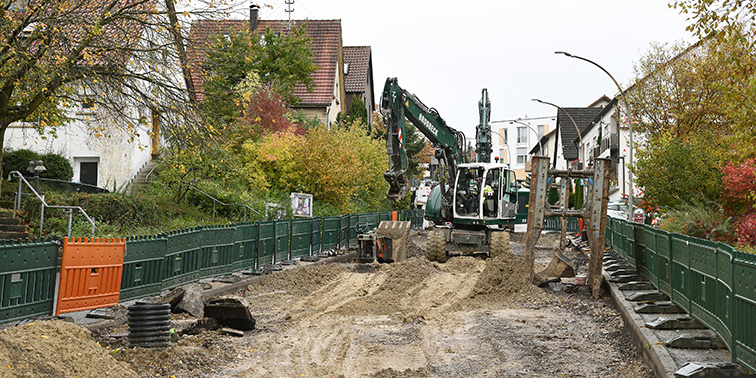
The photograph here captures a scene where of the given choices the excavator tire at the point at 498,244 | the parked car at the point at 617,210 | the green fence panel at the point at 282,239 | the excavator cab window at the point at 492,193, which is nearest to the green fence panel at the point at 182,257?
the green fence panel at the point at 282,239

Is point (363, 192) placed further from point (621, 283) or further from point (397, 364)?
point (397, 364)

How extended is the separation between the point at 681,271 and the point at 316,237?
14.9 m

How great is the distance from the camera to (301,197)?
25641mm

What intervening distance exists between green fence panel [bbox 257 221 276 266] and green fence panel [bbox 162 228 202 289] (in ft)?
11.5

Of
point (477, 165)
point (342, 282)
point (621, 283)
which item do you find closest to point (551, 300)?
point (621, 283)

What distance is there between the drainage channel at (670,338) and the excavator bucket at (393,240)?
952cm

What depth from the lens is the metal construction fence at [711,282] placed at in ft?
20.7

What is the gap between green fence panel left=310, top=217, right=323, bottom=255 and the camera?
904 inches

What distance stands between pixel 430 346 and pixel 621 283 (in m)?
6.73

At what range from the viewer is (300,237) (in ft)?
A: 71.0

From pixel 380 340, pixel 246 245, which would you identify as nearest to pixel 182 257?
pixel 246 245

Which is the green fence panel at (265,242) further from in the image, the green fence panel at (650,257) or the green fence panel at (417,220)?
the green fence panel at (417,220)

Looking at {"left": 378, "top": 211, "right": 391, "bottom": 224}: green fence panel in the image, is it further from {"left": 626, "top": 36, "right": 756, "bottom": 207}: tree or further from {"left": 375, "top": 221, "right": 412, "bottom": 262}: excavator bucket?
{"left": 626, "top": 36, "right": 756, "bottom": 207}: tree

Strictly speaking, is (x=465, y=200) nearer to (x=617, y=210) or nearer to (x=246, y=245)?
(x=246, y=245)
